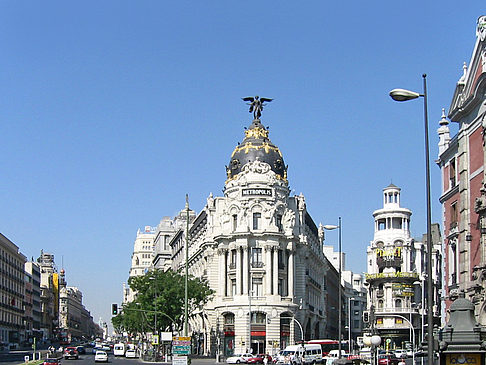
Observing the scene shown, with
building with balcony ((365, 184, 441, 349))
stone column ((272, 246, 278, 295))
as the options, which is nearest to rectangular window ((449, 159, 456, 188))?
stone column ((272, 246, 278, 295))

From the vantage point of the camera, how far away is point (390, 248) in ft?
Result: 443

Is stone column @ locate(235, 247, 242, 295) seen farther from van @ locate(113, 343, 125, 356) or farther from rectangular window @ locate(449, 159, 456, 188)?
rectangular window @ locate(449, 159, 456, 188)

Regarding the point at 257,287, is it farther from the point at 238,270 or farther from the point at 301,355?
the point at 301,355

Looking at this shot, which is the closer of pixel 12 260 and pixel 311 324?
pixel 311 324

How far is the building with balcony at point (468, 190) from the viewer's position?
44812 millimetres

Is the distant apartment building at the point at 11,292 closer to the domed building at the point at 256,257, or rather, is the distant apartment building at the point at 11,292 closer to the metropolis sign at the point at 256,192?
the domed building at the point at 256,257

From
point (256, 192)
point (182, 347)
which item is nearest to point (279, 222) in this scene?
point (256, 192)

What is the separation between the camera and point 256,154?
324 ft

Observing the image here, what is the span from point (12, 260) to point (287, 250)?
6804cm

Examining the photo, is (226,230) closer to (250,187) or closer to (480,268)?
(250,187)

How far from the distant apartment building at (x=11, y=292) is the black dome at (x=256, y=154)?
175 ft

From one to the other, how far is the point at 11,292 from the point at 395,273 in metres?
69.2

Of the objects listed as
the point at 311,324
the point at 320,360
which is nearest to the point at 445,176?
the point at 320,360

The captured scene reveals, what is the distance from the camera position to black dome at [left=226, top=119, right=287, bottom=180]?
98.6m
